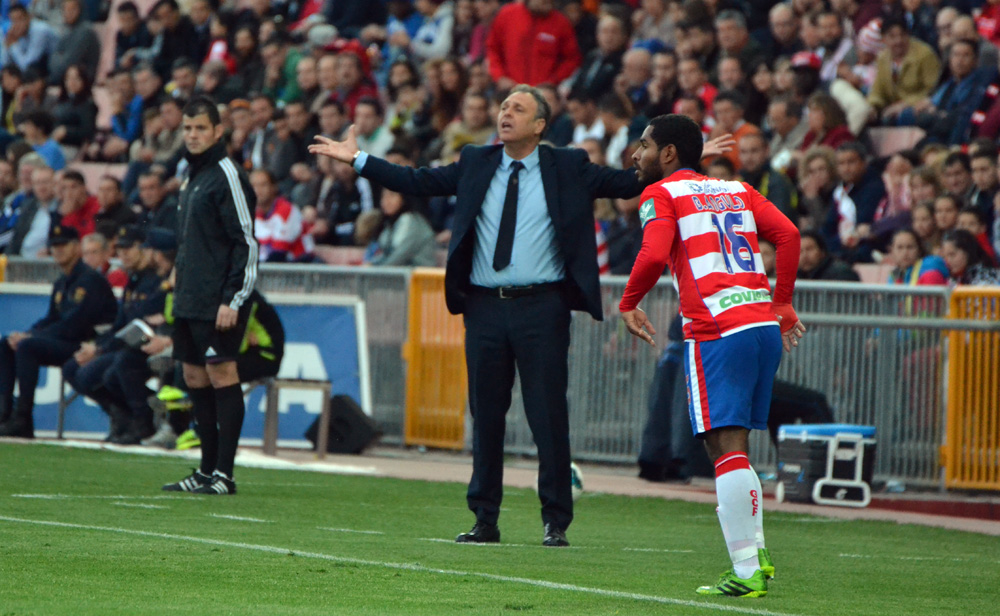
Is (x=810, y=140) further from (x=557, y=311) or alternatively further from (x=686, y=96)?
(x=557, y=311)

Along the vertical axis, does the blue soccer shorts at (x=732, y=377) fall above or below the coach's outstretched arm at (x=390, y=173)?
below

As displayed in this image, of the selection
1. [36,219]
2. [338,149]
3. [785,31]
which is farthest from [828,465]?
[36,219]

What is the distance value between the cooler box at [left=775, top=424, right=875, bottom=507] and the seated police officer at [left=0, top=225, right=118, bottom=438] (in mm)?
6935

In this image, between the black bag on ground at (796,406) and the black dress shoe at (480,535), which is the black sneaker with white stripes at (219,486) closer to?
the black dress shoe at (480,535)

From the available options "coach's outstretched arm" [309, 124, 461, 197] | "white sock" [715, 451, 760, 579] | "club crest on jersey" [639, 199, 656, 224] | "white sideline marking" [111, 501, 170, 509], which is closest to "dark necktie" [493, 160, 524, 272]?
"coach's outstretched arm" [309, 124, 461, 197]

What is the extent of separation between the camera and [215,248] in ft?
32.8

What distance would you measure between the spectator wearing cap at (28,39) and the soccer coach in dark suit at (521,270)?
59.1 ft

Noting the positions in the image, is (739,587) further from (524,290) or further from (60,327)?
(60,327)

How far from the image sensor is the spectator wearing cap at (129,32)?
24.0 m

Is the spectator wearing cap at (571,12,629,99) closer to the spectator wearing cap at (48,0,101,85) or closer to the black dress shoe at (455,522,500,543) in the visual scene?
the spectator wearing cap at (48,0,101,85)

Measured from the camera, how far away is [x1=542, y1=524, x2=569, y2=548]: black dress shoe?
793 cm

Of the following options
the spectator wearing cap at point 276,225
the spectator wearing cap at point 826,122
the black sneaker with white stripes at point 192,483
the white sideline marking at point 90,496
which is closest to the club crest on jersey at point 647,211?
the white sideline marking at point 90,496

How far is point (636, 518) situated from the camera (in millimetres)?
10133

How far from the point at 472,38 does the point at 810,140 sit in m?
6.03
